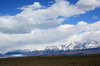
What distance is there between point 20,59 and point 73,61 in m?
5.57

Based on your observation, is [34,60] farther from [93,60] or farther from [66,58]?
[93,60]

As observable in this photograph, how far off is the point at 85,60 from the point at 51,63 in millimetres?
2689

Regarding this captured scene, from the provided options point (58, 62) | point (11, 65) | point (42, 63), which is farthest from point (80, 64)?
point (11, 65)

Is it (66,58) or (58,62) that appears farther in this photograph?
(66,58)

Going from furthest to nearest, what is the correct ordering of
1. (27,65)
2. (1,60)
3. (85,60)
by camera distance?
(1,60)
(27,65)
(85,60)

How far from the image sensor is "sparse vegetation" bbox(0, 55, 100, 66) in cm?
1684

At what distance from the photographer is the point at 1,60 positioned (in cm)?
2067

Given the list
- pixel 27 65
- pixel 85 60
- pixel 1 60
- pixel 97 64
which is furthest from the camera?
pixel 1 60

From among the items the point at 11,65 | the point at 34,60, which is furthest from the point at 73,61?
the point at 11,65

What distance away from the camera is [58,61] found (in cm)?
1831

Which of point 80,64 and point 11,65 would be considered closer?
point 80,64

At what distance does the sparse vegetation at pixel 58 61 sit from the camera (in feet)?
55.3

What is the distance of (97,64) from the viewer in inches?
639

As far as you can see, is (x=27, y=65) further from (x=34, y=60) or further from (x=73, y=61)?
(x=73, y=61)
